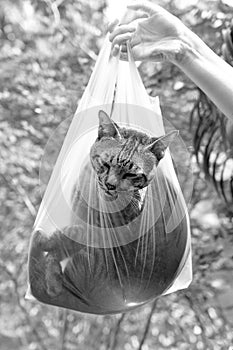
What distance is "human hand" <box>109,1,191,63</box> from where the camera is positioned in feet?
4.06

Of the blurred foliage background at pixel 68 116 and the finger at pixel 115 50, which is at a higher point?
the finger at pixel 115 50

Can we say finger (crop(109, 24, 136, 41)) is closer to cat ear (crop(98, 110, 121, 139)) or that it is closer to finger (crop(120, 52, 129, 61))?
finger (crop(120, 52, 129, 61))

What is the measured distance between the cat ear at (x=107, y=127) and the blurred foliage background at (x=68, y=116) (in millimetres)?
1235

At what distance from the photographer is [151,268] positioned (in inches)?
47.7

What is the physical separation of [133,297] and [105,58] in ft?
1.45

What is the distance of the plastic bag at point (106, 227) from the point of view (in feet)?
3.76

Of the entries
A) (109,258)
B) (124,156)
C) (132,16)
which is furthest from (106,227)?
(132,16)

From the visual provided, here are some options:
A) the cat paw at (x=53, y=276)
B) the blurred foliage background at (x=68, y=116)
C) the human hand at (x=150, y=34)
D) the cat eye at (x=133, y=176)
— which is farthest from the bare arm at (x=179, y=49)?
the blurred foliage background at (x=68, y=116)

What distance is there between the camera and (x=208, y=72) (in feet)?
3.95

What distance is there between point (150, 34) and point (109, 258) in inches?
16.4

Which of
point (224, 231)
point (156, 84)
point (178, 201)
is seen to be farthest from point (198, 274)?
point (178, 201)

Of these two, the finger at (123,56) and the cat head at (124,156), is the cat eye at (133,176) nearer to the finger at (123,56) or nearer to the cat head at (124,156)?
the cat head at (124,156)

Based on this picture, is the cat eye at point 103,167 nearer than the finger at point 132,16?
Yes

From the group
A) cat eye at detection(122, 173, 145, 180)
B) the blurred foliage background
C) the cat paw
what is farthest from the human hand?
the blurred foliage background
